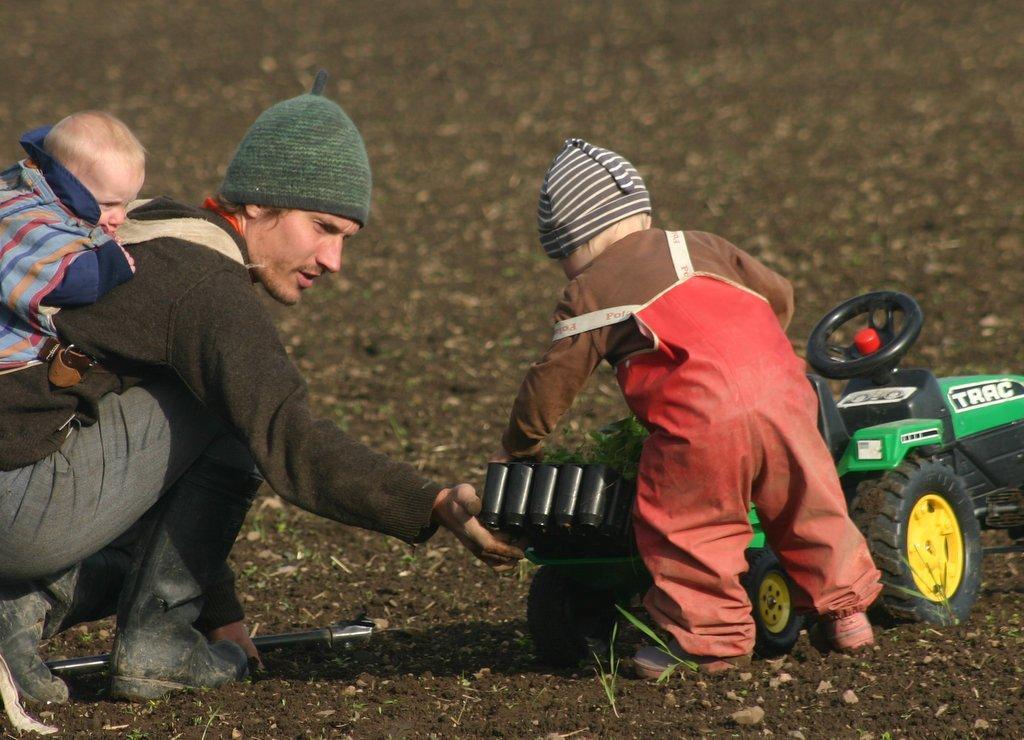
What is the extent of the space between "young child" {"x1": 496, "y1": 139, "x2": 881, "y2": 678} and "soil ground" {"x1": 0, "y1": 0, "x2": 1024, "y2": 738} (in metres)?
0.21

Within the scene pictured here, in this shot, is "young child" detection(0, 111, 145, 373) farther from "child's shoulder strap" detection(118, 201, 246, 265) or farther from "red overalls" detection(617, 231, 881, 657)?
"red overalls" detection(617, 231, 881, 657)

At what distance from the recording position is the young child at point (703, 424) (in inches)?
148

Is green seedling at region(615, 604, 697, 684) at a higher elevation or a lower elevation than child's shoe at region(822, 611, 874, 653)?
lower

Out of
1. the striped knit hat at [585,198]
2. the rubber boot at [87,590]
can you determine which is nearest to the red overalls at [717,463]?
the striped knit hat at [585,198]

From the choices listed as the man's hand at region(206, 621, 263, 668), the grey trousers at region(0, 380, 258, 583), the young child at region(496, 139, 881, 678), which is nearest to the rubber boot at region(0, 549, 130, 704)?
the grey trousers at region(0, 380, 258, 583)

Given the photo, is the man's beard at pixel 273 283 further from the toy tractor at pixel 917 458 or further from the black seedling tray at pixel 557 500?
the toy tractor at pixel 917 458

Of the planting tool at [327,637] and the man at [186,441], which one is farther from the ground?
the man at [186,441]

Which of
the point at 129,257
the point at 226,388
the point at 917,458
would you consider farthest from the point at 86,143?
the point at 917,458

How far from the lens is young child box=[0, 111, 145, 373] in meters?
3.50

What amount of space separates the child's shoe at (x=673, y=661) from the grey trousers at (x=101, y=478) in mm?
1334

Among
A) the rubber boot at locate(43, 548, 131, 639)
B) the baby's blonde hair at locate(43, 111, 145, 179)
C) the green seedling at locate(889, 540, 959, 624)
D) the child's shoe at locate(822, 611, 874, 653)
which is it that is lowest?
the rubber boot at locate(43, 548, 131, 639)

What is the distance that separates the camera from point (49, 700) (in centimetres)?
395

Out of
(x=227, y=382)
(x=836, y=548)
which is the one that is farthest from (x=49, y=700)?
(x=836, y=548)

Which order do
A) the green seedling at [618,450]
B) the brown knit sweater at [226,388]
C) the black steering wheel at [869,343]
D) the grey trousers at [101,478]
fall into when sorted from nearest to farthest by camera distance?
the brown knit sweater at [226,388] < the grey trousers at [101,478] < the green seedling at [618,450] < the black steering wheel at [869,343]
